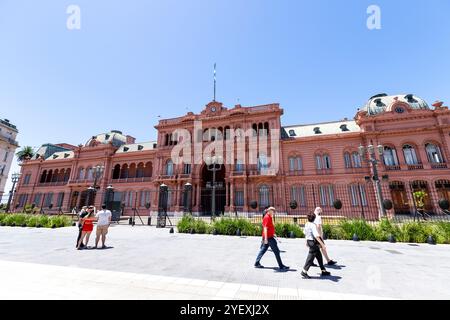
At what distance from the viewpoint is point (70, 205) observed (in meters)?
34.2

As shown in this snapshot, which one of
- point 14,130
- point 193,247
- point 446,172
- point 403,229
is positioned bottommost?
point 193,247

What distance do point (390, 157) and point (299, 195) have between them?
11473 mm

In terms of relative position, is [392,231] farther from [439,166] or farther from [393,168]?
[439,166]

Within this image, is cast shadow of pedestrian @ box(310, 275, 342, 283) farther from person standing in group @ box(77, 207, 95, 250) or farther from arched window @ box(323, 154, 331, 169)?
arched window @ box(323, 154, 331, 169)

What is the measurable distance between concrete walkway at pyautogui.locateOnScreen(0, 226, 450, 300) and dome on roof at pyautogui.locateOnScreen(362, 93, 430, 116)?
72.7 ft

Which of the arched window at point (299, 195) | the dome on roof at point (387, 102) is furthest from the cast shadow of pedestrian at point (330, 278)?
the dome on roof at point (387, 102)

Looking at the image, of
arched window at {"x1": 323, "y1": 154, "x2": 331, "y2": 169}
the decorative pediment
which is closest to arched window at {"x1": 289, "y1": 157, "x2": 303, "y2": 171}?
arched window at {"x1": 323, "y1": 154, "x2": 331, "y2": 169}

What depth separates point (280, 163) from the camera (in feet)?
84.1

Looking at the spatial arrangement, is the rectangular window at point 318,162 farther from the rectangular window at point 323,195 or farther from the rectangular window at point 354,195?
the rectangular window at point 354,195

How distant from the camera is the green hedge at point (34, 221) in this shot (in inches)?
639

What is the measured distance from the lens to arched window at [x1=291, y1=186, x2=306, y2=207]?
23.8m

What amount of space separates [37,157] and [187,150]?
3632 centimetres
